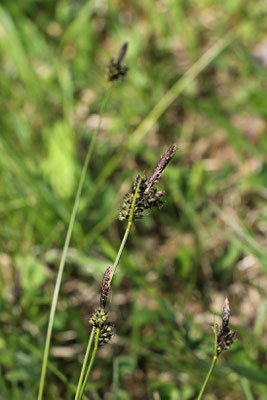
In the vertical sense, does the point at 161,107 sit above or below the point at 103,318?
above

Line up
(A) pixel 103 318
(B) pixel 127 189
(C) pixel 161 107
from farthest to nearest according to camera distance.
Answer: (C) pixel 161 107
(B) pixel 127 189
(A) pixel 103 318

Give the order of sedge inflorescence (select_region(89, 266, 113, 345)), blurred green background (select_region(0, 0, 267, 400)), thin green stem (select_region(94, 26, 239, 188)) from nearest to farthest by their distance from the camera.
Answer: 1. sedge inflorescence (select_region(89, 266, 113, 345))
2. blurred green background (select_region(0, 0, 267, 400))
3. thin green stem (select_region(94, 26, 239, 188))

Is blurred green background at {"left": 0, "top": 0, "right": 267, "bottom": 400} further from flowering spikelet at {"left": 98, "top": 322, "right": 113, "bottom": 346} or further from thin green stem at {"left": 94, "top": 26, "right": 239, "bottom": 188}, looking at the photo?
flowering spikelet at {"left": 98, "top": 322, "right": 113, "bottom": 346}

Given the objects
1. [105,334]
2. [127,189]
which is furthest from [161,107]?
[105,334]

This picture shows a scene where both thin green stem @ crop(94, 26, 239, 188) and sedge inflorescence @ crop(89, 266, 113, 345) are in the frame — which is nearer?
sedge inflorescence @ crop(89, 266, 113, 345)

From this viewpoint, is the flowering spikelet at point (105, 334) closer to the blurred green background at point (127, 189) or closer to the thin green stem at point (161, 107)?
the blurred green background at point (127, 189)

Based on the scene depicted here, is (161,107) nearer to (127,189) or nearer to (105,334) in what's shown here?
(127,189)

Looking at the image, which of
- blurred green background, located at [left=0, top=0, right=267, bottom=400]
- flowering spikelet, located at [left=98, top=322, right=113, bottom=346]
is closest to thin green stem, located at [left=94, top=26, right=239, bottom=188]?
blurred green background, located at [left=0, top=0, right=267, bottom=400]

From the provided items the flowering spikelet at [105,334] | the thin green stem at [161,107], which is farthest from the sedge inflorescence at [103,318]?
the thin green stem at [161,107]

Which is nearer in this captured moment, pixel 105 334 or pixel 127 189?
pixel 105 334

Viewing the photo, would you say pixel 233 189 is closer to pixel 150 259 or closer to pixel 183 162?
pixel 183 162
